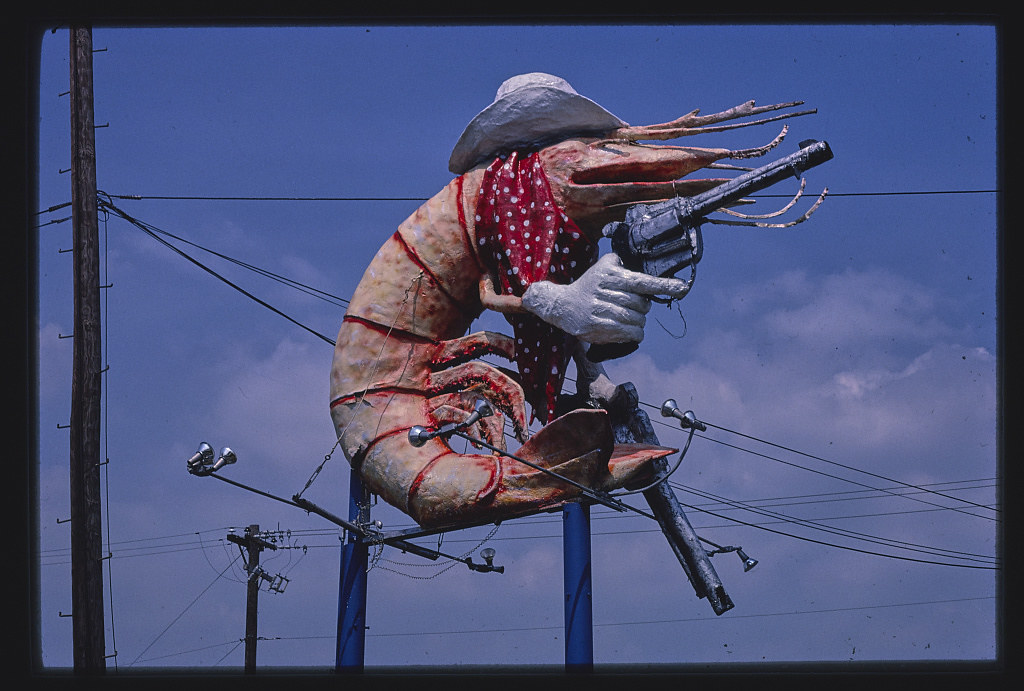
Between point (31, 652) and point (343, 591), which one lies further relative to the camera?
point (343, 591)

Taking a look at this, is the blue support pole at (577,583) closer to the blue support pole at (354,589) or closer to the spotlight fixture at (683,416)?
the spotlight fixture at (683,416)

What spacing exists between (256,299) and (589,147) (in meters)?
4.20

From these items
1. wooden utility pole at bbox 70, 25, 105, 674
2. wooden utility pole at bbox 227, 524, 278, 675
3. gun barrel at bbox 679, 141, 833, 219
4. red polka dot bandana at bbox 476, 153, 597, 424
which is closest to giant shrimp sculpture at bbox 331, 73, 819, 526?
red polka dot bandana at bbox 476, 153, 597, 424

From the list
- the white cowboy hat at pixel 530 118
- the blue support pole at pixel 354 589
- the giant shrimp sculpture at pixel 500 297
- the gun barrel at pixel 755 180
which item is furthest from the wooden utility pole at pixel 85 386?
the gun barrel at pixel 755 180

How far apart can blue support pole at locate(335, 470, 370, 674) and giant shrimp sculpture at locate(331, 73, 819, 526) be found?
52 centimetres

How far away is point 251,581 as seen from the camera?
53.9ft

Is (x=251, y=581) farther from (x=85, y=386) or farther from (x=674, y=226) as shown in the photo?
(x=674, y=226)

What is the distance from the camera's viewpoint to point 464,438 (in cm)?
960

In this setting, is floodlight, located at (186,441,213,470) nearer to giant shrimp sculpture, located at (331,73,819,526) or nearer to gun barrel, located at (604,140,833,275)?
giant shrimp sculpture, located at (331,73,819,526)

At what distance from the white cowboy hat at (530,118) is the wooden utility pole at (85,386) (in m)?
4.03

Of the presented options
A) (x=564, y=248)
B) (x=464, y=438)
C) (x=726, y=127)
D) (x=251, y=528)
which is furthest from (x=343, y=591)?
(x=251, y=528)

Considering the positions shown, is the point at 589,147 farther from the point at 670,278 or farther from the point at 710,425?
the point at 710,425

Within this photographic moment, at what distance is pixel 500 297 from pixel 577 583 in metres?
1.95

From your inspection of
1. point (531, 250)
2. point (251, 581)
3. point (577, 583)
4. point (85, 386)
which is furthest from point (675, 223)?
point (251, 581)
